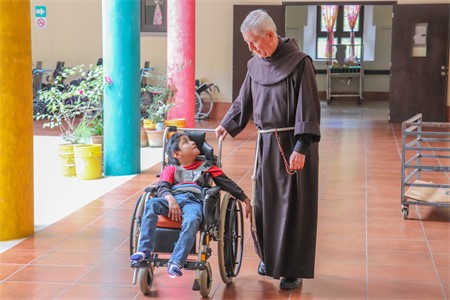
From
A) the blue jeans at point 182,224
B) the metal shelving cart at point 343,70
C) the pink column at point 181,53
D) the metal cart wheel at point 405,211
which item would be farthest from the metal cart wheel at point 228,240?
the metal shelving cart at point 343,70

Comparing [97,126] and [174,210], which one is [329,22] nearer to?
[97,126]

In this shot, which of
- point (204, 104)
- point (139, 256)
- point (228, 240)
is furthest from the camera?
point (204, 104)

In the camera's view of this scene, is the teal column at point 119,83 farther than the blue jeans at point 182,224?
Yes

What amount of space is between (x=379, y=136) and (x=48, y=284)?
8535 mm

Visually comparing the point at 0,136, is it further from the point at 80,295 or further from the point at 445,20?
the point at 445,20

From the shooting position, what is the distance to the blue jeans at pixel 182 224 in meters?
4.05

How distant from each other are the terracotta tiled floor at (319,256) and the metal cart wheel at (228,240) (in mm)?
95

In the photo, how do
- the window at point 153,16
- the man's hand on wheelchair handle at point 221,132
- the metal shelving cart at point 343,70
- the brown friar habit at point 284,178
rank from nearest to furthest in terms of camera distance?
the brown friar habit at point 284,178 → the man's hand on wheelchair handle at point 221,132 → the window at point 153,16 → the metal shelving cart at point 343,70

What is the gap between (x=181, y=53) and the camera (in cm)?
1164

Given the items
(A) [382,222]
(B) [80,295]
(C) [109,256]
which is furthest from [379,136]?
(B) [80,295]

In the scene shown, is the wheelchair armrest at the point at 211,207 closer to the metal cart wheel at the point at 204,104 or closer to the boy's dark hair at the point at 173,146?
the boy's dark hair at the point at 173,146

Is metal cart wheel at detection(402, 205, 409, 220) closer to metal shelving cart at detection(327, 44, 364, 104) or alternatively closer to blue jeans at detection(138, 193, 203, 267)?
blue jeans at detection(138, 193, 203, 267)

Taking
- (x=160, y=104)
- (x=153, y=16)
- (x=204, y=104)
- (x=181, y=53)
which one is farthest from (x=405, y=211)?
(x=153, y=16)

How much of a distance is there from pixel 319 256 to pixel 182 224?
1466 millimetres
